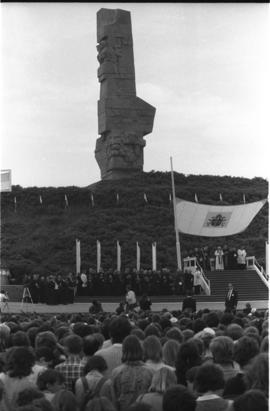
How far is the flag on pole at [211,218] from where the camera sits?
133ft

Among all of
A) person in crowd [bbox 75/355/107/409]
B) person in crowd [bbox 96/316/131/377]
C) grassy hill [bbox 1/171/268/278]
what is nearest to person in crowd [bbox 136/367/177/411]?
person in crowd [bbox 75/355/107/409]

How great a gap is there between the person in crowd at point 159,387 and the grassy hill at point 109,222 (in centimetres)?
3476

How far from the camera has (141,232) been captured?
152 feet

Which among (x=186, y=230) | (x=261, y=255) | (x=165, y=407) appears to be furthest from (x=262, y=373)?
(x=261, y=255)

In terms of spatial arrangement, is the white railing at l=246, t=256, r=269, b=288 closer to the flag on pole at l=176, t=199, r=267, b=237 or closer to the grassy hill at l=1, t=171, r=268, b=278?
the flag on pole at l=176, t=199, r=267, b=237

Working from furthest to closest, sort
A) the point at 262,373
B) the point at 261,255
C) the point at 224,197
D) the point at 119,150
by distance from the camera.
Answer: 1. the point at 224,197
2. the point at 119,150
3. the point at 261,255
4. the point at 262,373

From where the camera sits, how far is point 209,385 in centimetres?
590

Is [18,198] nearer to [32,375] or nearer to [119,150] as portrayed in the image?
[119,150]

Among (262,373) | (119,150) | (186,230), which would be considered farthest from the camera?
(119,150)

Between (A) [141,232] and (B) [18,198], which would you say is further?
(B) [18,198]

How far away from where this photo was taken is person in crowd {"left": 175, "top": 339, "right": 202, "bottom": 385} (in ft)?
22.8

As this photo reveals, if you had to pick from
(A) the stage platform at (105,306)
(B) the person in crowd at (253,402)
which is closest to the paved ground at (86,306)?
(A) the stage platform at (105,306)

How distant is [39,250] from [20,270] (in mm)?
3826

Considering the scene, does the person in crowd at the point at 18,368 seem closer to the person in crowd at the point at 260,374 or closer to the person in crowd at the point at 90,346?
the person in crowd at the point at 90,346
